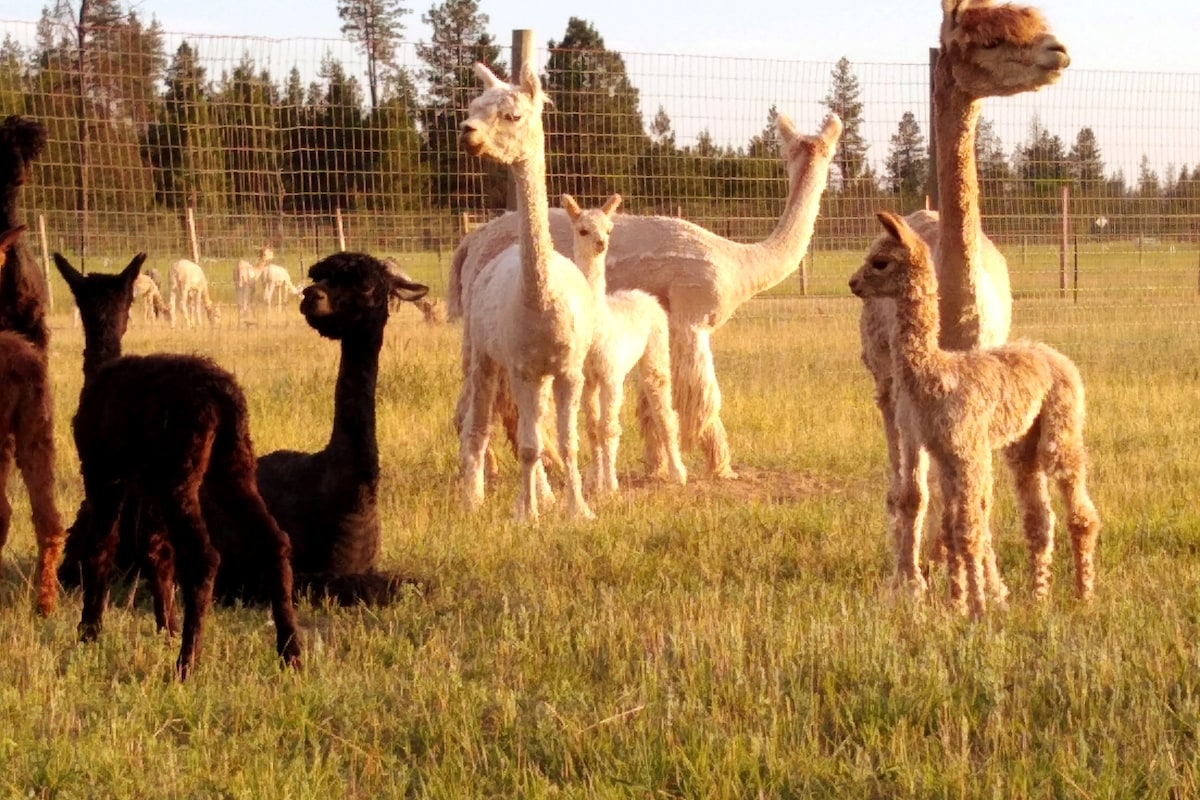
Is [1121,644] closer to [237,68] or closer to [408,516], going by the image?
[408,516]

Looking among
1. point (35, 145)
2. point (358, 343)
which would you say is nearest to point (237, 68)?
point (35, 145)

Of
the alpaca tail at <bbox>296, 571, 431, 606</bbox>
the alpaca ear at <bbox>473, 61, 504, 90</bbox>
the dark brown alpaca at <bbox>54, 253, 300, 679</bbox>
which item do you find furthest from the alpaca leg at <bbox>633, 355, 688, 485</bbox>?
the dark brown alpaca at <bbox>54, 253, 300, 679</bbox>

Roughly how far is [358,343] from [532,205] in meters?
1.93

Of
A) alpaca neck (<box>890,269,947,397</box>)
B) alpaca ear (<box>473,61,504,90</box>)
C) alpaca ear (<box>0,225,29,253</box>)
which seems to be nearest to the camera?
alpaca neck (<box>890,269,947,397</box>)

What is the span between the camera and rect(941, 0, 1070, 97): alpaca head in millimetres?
6012

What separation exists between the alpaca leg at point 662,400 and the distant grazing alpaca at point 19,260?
12.1 feet

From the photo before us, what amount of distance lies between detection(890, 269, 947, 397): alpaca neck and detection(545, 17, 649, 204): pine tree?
22.9 feet

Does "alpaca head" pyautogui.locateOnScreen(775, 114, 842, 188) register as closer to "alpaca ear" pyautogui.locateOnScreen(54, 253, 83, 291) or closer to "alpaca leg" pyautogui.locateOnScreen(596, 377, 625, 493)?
"alpaca leg" pyautogui.locateOnScreen(596, 377, 625, 493)

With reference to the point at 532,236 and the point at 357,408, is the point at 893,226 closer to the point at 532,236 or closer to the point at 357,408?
the point at 357,408

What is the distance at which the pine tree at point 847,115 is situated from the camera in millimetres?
13495

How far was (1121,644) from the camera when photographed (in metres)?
→ 4.77

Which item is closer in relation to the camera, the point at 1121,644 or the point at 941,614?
the point at 1121,644

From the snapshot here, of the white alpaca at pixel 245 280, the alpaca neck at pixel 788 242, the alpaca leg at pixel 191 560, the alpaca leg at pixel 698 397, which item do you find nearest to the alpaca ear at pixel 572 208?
the alpaca leg at pixel 698 397

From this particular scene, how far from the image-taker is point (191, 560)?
4.92 meters
